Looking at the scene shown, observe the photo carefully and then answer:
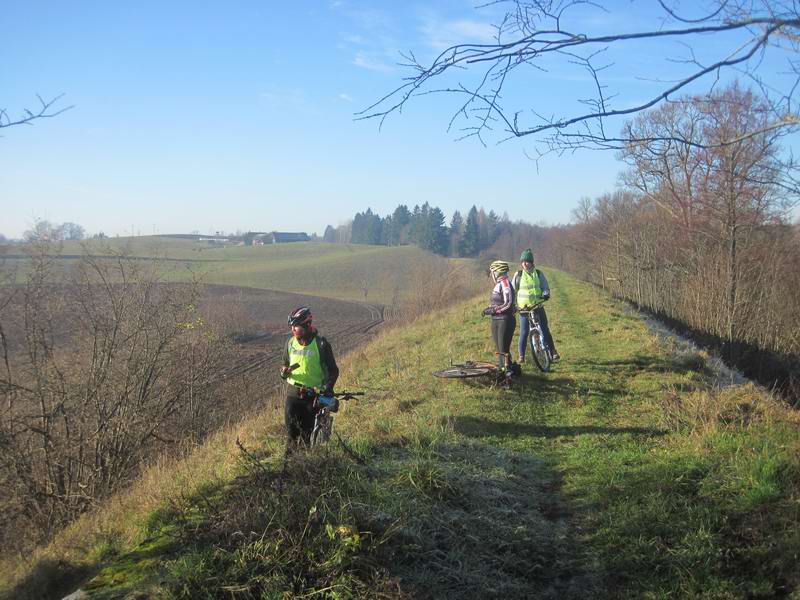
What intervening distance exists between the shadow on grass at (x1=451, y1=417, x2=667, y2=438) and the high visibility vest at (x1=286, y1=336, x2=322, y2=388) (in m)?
1.96

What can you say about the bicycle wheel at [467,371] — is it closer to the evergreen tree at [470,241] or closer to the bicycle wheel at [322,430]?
the bicycle wheel at [322,430]

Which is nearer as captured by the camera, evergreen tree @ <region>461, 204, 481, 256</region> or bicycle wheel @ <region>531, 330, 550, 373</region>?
bicycle wheel @ <region>531, 330, 550, 373</region>

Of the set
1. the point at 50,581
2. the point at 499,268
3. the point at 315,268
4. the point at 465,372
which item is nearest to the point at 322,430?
the point at 50,581

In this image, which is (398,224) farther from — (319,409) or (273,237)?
(319,409)

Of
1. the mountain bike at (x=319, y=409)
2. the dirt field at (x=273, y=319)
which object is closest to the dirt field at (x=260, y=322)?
the dirt field at (x=273, y=319)

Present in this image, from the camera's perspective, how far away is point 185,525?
433cm

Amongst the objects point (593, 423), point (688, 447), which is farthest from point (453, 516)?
point (593, 423)

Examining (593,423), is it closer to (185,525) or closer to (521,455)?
(521,455)

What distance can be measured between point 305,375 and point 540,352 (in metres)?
5.63

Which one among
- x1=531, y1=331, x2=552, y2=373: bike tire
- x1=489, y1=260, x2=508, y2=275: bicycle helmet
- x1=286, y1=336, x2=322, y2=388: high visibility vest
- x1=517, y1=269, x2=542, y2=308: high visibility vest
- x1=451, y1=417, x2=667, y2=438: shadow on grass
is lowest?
x1=451, y1=417, x2=667, y2=438: shadow on grass

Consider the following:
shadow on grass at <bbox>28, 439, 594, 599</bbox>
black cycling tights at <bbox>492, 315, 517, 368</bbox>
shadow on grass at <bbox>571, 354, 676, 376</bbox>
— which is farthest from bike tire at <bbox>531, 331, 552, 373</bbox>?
shadow on grass at <bbox>28, 439, 594, 599</bbox>

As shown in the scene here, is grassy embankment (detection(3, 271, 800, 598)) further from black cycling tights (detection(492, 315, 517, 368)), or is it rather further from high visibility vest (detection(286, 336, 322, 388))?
black cycling tights (detection(492, 315, 517, 368))

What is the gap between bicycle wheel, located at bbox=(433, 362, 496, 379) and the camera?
9.73 m

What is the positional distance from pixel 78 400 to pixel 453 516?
505 inches
